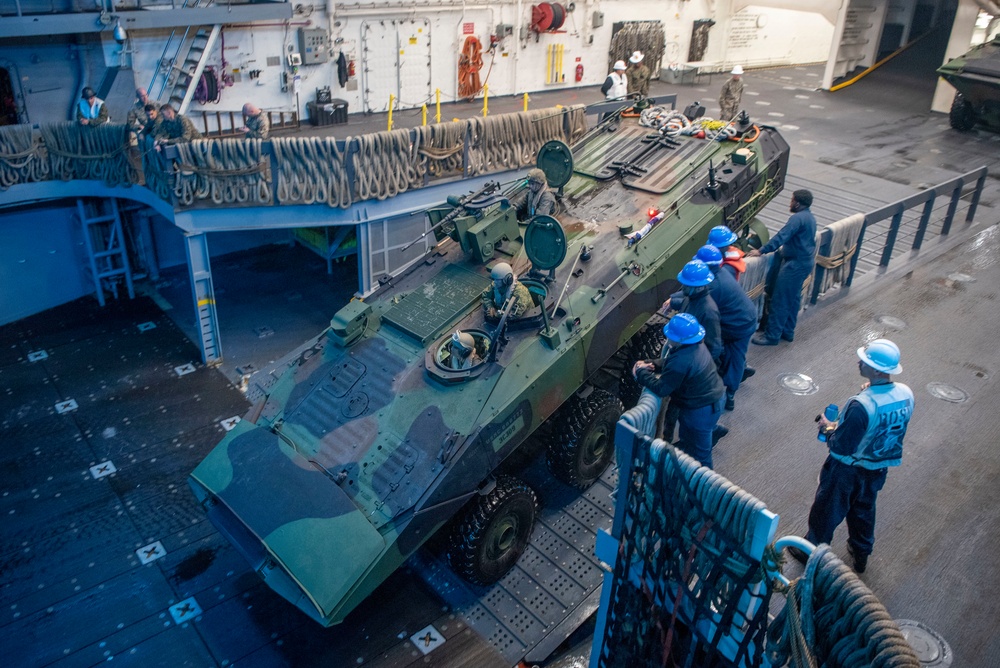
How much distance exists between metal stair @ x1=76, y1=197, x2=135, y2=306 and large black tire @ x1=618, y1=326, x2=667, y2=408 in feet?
24.3

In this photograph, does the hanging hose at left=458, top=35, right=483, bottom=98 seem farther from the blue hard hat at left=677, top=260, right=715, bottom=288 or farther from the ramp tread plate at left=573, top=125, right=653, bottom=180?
the blue hard hat at left=677, top=260, right=715, bottom=288

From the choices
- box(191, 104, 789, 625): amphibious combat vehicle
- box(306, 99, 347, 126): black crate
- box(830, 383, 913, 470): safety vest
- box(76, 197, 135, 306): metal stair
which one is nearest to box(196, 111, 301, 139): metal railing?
box(306, 99, 347, 126): black crate

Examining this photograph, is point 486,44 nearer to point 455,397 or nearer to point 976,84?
point 976,84

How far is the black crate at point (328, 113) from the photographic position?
42.7ft

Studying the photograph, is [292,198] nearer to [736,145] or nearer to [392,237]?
[392,237]

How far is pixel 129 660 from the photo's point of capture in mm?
5730

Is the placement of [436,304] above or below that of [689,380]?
below

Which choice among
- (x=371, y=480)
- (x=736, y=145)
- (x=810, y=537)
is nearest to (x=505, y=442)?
(x=371, y=480)

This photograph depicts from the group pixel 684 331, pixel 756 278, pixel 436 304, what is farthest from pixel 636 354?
pixel 684 331

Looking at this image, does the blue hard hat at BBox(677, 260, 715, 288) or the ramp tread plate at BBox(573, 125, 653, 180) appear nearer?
the blue hard hat at BBox(677, 260, 715, 288)

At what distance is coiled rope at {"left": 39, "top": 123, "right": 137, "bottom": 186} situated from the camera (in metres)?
9.56

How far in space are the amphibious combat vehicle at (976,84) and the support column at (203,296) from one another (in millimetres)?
13454

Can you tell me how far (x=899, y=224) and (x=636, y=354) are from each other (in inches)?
160

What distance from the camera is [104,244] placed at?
11203mm
